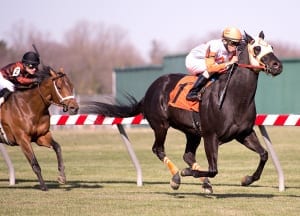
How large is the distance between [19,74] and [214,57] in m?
3.25

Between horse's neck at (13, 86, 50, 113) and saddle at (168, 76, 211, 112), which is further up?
saddle at (168, 76, 211, 112)

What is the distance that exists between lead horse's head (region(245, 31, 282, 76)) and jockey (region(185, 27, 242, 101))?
0.76 feet

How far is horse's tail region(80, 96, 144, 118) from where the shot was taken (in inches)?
534

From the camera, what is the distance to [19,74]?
43.9ft

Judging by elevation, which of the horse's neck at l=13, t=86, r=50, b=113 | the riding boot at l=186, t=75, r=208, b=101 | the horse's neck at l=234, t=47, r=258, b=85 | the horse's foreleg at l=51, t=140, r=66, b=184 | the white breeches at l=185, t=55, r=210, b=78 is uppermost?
the horse's neck at l=234, t=47, r=258, b=85

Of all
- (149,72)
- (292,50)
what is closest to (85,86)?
(149,72)

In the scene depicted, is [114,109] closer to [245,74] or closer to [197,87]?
[197,87]

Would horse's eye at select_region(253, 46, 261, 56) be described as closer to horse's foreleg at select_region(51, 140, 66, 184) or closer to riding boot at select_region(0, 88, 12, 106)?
horse's foreleg at select_region(51, 140, 66, 184)

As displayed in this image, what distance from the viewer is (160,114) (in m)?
12.8

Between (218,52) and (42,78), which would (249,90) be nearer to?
(218,52)

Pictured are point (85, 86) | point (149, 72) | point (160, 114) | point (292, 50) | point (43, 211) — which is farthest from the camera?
point (292, 50)

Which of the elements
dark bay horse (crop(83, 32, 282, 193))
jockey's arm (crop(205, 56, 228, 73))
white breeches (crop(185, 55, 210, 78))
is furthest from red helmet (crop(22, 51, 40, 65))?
jockey's arm (crop(205, 56, 228, 73))

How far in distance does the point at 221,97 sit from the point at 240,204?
1.39 meters

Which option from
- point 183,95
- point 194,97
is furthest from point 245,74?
point 183,95
